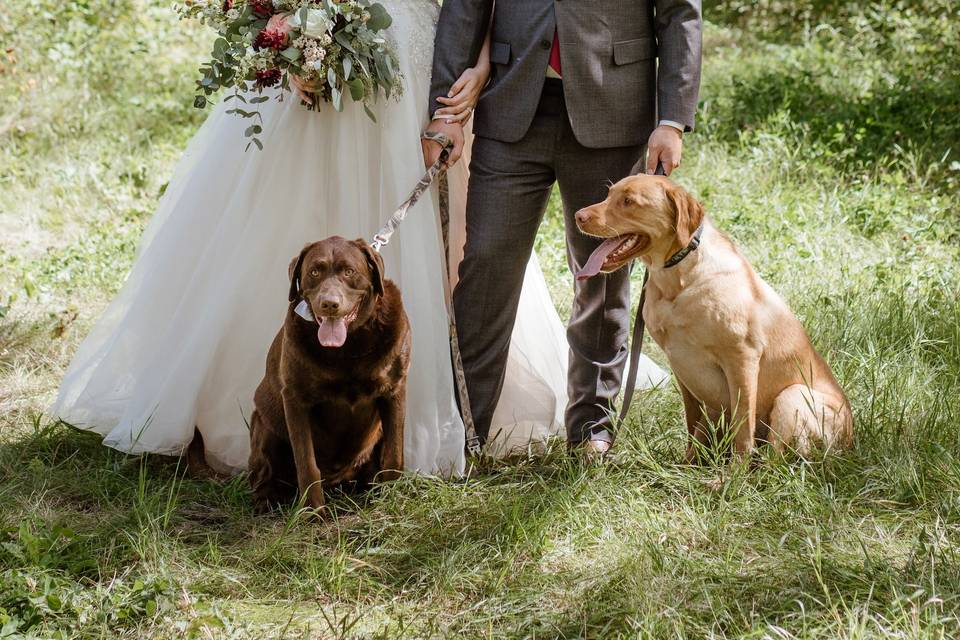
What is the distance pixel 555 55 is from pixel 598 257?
778 millimetres

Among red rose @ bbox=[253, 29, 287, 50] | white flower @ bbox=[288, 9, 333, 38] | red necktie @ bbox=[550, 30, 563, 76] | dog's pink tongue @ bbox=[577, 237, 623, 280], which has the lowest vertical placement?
dog's pink tongue @ bbox=[577, 237, 623, 280]

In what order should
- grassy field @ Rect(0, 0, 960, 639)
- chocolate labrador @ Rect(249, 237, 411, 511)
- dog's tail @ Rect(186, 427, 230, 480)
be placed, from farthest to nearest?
dog's tail @ Rect(186, 427, 230, 480)
chocolate labrador @ Rect(249, 237, 411, 511)
grassy field @ Rect(0, 0, 960, 639)

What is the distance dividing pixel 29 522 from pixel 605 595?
6.26 ft

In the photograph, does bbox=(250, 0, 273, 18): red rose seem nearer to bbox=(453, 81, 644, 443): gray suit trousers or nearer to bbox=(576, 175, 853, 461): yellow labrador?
bbox=(453, 81, 644, 443): gray suit trousers

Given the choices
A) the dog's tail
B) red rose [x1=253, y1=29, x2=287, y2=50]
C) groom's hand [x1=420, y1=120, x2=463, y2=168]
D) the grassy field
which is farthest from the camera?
the dog's tail

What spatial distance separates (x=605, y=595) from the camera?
3.04 m

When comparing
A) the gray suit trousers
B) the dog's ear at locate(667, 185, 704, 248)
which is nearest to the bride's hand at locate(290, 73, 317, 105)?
the gray suit trousers

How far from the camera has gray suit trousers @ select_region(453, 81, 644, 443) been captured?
3.92 meters

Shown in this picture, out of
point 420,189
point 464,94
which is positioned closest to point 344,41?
point 464,94

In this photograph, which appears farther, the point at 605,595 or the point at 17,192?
the point at 17,192

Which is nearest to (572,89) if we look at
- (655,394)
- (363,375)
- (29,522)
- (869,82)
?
(363,375)

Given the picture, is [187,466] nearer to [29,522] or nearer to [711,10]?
[29,522]

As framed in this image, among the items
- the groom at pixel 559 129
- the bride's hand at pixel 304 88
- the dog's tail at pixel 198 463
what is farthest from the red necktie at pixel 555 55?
the dog's tail at pixel 198 463

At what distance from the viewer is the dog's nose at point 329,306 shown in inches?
131
